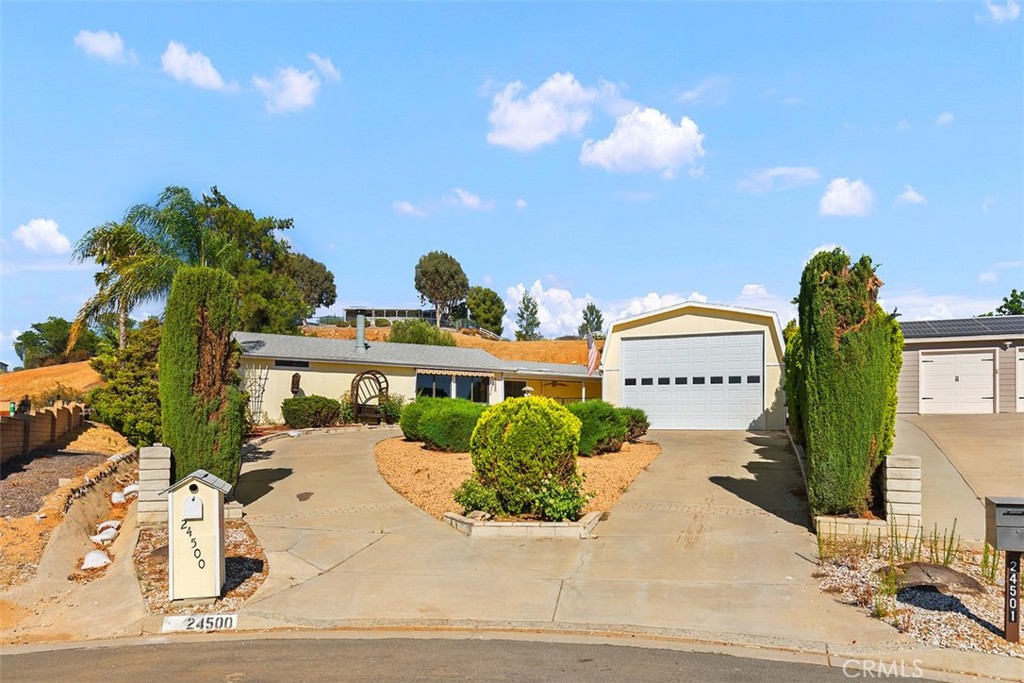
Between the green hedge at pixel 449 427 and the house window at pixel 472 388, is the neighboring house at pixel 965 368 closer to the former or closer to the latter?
the green hedge at pixel 449 427

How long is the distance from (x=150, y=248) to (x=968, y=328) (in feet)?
83.4

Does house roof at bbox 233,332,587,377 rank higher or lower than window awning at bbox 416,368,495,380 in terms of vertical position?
higher

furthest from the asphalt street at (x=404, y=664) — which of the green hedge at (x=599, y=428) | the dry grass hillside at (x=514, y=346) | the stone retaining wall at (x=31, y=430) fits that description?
the dry grass hillside at (x=514, y=346)

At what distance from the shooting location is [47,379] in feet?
140

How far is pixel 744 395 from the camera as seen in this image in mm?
23422

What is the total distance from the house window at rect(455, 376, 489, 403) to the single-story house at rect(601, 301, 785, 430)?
26.7 ft

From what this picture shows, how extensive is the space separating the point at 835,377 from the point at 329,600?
680 cm

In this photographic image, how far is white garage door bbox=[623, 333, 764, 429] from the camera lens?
76.7ft

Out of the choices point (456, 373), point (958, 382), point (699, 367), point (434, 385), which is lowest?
point (434, 385)

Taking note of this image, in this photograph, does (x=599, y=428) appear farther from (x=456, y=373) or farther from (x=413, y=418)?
(x=456, y=373)

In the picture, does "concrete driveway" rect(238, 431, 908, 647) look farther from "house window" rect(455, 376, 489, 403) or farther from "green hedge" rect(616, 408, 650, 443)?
"house window" rect(455, 376, 489, 403)

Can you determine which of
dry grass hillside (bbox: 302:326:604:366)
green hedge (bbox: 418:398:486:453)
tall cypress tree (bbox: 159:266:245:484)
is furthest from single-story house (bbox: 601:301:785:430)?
dry grass hillside (bbox: 302:326:604:366)

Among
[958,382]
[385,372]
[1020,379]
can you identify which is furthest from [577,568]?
[385,372]

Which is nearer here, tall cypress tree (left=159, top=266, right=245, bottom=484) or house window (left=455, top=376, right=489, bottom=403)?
tall cypress tree (left=159, top=266, right=245, bottom=484)
